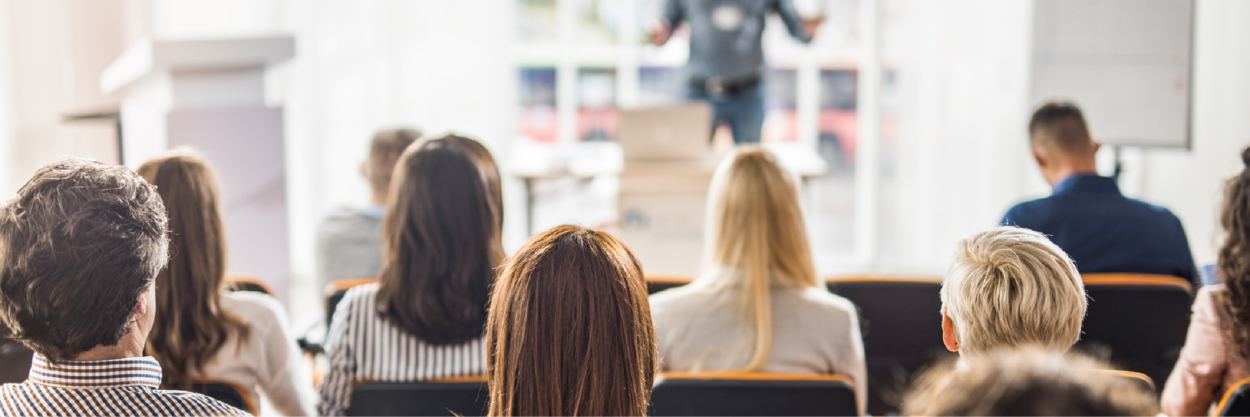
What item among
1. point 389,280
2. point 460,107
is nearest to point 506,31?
point 460,107

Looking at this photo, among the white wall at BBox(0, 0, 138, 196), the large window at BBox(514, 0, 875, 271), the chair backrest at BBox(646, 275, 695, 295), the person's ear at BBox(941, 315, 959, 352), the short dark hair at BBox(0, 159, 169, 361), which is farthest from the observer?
the large window at BBox(514, 0, 875, 271)

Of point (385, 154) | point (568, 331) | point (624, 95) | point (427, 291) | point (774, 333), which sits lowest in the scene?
point (774, 333)

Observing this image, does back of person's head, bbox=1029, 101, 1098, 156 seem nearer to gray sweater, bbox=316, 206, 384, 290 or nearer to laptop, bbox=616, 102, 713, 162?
laptop, bbox=616, 102, 713, 162

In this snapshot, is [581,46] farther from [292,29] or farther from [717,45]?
[292,29]

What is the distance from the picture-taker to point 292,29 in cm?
473

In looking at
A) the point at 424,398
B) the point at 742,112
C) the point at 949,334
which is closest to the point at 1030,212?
the point at 949,334

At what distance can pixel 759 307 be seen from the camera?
1.66 meters

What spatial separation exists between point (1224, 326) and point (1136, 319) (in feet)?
0.90

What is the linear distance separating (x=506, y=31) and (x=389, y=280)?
3429mm

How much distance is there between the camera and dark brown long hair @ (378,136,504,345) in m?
1.61

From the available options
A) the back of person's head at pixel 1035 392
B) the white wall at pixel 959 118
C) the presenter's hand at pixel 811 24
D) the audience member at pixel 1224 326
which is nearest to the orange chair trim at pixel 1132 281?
the audience member at pixel 1224 326

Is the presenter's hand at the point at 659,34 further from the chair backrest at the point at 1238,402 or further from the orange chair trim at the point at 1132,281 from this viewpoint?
the chair backrest at the point at 1238,402

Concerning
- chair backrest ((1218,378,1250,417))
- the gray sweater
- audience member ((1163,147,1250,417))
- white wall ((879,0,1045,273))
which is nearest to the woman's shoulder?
the gray sweater

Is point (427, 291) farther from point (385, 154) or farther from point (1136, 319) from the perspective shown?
point (1136, 319)
